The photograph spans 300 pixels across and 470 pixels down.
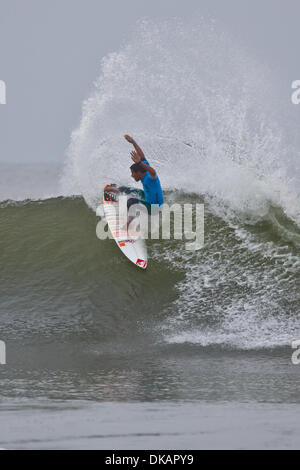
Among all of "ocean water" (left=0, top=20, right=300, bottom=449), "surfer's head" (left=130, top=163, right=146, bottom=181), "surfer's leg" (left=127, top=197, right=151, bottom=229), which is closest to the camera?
"ocean water" (left=0, top=20, right=300, bottom=449)

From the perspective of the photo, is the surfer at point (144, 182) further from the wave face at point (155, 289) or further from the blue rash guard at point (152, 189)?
the wave face at point (155, 289)

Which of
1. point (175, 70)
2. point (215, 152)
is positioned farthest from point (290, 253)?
point (175, 70)

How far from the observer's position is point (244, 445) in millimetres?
2768

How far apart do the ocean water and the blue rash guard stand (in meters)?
0.54

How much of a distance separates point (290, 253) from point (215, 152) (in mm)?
2861

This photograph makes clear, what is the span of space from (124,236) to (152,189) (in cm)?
71

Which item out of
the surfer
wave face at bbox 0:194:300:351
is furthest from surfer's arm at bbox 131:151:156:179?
wave face at bbox 0:194:300:351

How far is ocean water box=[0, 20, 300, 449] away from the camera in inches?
130

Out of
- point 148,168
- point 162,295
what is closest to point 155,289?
point 162,295

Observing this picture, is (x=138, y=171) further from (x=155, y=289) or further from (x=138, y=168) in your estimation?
(x=155, y=289)

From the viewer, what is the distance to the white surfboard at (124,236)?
284 inches

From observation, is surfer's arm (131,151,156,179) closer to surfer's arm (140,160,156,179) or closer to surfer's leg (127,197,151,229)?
surfer's arm (140,160,156,179)

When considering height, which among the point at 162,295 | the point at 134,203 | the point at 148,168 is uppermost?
the point at 148,168

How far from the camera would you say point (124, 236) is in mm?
7566
